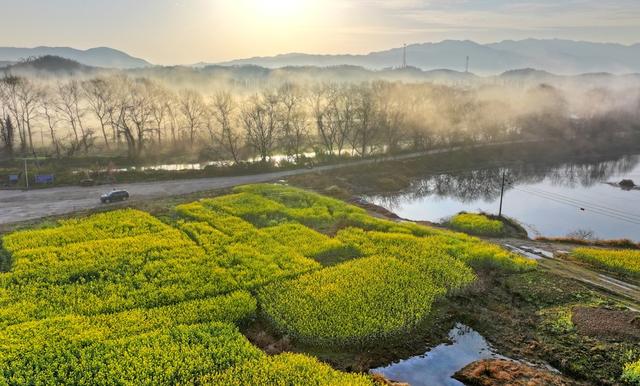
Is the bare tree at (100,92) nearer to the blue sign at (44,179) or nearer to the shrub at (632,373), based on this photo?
the blue sign at (44,179)

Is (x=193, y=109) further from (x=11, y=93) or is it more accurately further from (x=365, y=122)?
(x=365, y=122)

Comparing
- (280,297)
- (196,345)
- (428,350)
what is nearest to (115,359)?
(196,345)

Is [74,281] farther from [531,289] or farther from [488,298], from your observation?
[531,289]

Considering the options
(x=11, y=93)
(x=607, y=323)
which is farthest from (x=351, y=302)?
(x=11, y=93)

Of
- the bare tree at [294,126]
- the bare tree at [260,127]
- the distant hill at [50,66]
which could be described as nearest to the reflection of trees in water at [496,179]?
the bare tree at [260,127]

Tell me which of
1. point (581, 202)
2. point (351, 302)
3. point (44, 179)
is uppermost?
point (44, 179)

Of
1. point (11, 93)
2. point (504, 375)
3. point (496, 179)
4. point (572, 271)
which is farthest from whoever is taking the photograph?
point (11, 93)
